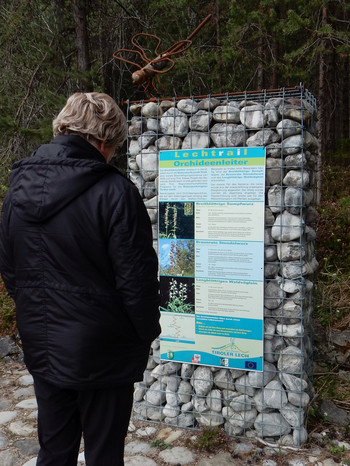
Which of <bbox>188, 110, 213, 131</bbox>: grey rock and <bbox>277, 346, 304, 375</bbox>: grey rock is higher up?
<bbox>188, 110, 213, 131</bbox>: grey rock

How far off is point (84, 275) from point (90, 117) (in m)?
0.69

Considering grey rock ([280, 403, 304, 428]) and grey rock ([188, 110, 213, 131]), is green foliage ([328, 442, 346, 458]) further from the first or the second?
grey rock ([188, 110, 213, 131])

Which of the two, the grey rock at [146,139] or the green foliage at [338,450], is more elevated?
the grey rock at [146,139]

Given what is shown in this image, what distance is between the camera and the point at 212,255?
3.34 m

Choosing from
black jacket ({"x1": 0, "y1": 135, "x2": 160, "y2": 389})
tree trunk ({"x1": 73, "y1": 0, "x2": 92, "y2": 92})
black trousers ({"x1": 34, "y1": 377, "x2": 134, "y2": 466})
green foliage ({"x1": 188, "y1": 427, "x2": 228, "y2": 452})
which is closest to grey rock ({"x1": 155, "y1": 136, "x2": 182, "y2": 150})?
black jacket ({"x1": 0, "y1": 135, "x2": 160, "y2": 389})

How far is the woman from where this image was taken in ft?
6.14

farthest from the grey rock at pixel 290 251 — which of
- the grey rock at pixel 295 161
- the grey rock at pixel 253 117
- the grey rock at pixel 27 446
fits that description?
the grey rock at pixel 27 446

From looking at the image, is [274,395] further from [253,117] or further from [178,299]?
A: [253,117]

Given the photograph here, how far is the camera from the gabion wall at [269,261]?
10.3 ft

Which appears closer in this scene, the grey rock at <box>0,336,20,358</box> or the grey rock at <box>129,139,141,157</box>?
the grey rock at <box>129,139,141,157</box>

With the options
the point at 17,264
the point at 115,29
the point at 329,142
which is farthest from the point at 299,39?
the point at 17,264

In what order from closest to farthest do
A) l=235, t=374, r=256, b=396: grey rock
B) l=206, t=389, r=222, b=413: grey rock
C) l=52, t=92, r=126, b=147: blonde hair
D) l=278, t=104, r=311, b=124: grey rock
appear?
l=52, t=92, r=126, b=147: blonde hair → l=278, t=104, r=311, b=124: grey rock → l=235, t=374, r=256, b=396: grey rock → l=206, t=389, r=222, b=413: grey rock

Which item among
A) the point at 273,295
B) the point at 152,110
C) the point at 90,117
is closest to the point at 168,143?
the point at 152,110

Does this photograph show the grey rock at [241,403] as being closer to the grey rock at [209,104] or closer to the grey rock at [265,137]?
the grey rock at [265,137]
